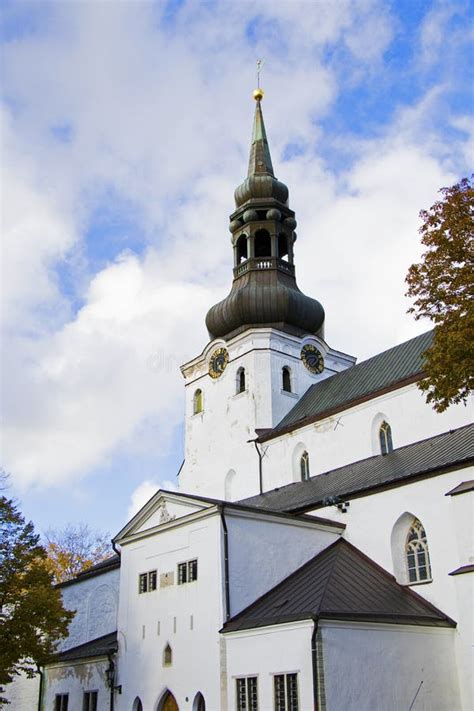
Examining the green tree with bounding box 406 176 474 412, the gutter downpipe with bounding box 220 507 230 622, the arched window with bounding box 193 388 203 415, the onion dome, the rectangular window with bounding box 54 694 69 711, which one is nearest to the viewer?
the green tree with bounding box 406 176 474 412

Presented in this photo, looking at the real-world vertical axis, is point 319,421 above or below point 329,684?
above

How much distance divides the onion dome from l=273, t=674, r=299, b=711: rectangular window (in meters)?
20.1

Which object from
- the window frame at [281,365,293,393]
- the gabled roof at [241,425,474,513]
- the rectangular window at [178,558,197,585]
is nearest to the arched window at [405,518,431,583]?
the gabled roof at [241,425,474,513]

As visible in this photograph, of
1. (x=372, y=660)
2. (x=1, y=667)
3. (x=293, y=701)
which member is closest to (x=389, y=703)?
(x=372, y=660)

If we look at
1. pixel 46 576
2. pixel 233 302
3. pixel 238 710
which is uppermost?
pixel 233 302

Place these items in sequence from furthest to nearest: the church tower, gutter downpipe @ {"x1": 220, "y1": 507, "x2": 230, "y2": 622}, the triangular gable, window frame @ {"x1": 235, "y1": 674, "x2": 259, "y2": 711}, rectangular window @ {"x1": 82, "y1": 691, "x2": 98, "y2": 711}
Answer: the church tower, rectangular window @ {"x1": 82, "y1": 691, "x2": 98, "y2": 711}, the triangular gable, gutter downpipe @ {"x1": 220, "y1": 507, "x2": 230, "y2": 622}, window frame @ {"x1": 235, "y1": 674, "x2": 259, "y2": 711}

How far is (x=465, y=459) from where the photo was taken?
21.5 m

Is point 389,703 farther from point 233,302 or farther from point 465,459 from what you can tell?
point 233,302

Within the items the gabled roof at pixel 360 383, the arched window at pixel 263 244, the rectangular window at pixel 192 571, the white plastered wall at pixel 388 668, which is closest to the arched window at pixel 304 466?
the gabled roof at pixel 360 383

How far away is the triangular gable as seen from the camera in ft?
75.9

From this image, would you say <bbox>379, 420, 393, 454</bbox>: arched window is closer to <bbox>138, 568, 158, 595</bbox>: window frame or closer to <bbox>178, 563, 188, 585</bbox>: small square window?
<bbox>178, 563, 188, 585</bbox>: small square window

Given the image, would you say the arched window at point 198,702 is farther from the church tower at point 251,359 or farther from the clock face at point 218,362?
the clock face at point 218,362

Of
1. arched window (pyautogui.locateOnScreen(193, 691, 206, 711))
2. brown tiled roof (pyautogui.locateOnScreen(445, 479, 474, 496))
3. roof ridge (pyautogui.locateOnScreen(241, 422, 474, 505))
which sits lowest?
arched window (pyautogui.locateOnScreen(193, 691, 206, 711))

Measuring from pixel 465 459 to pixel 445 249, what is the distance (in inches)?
276
